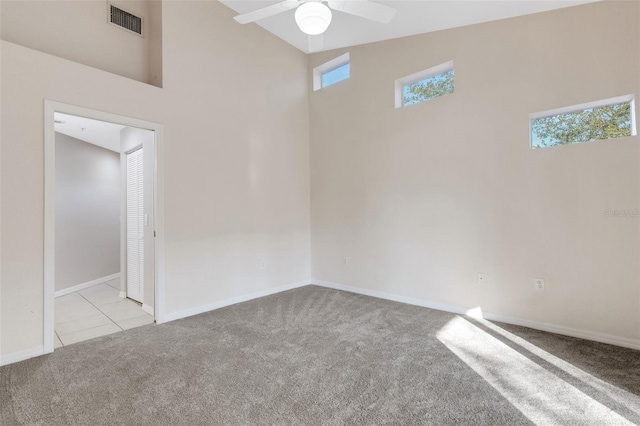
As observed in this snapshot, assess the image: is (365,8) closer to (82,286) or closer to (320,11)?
(320,11)

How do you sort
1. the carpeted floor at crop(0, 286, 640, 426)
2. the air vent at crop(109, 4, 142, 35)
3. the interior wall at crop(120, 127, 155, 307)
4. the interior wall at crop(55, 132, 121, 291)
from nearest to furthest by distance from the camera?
the carpeted floor at crop(0, 286, 640, 426) < the air vent at crop(109, 4, 142, 35) < the interior wall at crop(120, 127, 155, 307) < the interior wall at crop(55, 132, 121, 291)

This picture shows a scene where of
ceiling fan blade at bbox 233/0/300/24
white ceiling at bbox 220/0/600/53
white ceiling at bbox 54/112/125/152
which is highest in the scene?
white ceiling at bbox 220/0/600/53

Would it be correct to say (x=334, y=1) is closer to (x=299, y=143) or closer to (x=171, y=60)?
(x=171, y=60)

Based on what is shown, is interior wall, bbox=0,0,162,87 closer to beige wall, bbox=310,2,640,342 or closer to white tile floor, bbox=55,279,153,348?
beige wall, bbox=310,2,640,342

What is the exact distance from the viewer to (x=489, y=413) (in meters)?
1.74

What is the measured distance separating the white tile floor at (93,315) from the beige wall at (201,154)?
0.45 meters

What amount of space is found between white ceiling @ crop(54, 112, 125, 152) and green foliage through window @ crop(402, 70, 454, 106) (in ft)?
12.7

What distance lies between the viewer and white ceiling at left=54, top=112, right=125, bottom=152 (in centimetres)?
410

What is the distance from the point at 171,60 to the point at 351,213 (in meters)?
2.94

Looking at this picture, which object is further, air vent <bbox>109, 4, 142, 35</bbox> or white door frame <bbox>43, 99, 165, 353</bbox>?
air vent <bbox>109, 4, 142, 35</bbox>

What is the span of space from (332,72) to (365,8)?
2663 mm

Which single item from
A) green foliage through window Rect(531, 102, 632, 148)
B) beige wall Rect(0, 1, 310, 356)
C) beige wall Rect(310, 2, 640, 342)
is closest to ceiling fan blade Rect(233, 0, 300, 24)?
beige wall Rect(0, 1, 310, 356)

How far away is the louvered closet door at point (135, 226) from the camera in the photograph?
4035 millimetres

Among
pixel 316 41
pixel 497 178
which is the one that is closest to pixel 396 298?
pixel 497 178
